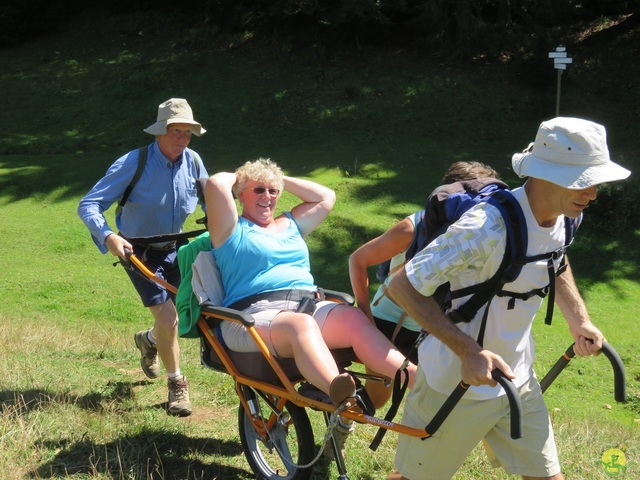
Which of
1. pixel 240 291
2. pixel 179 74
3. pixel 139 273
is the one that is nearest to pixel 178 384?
pixel 139 273

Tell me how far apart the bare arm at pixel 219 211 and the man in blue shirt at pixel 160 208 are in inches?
32.0

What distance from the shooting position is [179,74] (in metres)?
19.5

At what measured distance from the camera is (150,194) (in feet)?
17.6

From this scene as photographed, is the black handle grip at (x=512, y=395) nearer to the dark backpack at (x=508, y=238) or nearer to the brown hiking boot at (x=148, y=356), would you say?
the dark backpack at (x=508, y=238)

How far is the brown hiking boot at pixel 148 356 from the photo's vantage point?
221 inches

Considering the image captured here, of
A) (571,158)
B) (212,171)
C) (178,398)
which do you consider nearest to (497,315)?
(571,158)

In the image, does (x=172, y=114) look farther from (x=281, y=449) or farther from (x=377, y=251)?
(x=281, y=449)

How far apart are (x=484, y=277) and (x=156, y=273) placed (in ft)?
9.76

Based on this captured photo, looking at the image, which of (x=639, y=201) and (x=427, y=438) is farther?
(x=639, y=201)

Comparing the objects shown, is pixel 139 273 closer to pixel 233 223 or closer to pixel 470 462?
pixel 233 223

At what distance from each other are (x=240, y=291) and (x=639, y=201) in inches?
356

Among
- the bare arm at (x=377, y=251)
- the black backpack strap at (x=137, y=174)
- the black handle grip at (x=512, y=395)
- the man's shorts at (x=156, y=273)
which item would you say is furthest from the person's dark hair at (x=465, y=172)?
the black backpack strap at (x=137, y=174)

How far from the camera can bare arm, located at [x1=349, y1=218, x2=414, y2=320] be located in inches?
153

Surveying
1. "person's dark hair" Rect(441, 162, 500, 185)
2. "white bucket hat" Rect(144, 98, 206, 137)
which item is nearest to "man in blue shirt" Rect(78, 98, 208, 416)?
"white bucket hat" Rect(144, 98, 206, 137)
